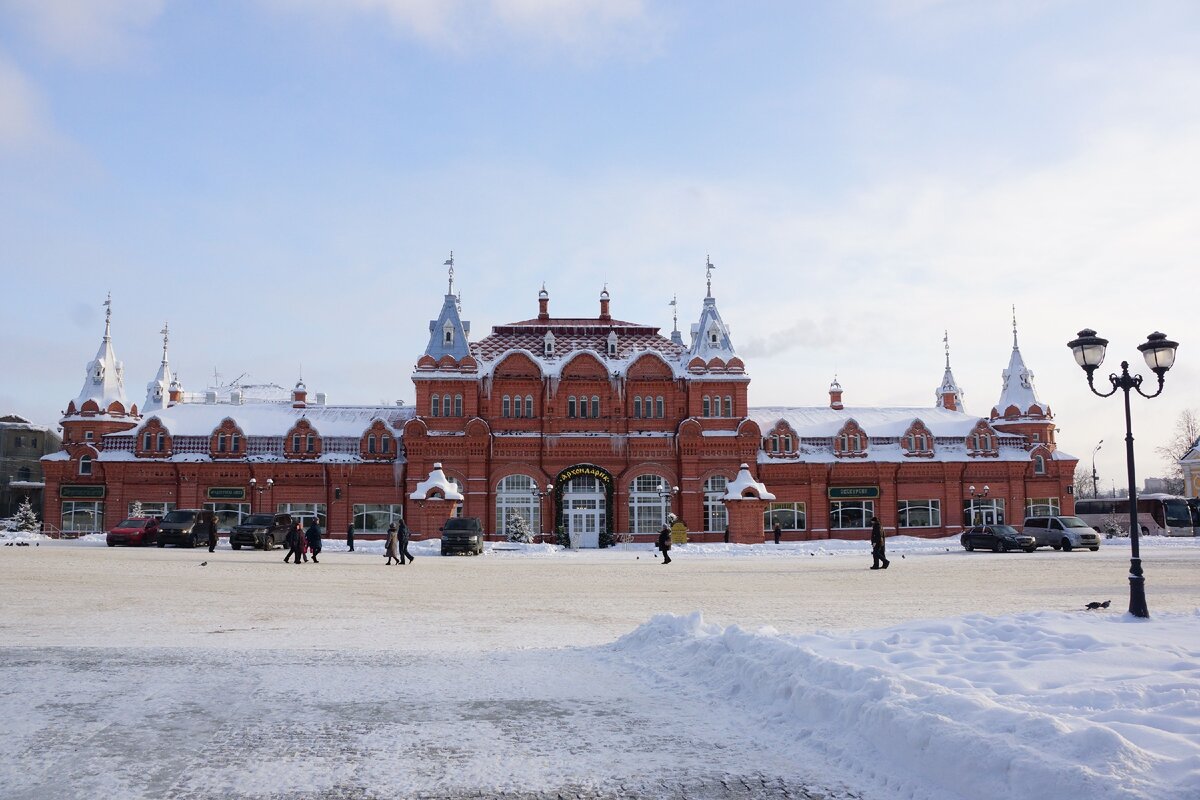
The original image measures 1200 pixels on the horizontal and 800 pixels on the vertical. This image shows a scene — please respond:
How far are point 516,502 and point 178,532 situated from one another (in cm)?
1775

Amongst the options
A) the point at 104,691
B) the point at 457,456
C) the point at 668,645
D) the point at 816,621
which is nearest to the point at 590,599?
the point at 816,621

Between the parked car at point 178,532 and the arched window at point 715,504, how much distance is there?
26800 millimetres

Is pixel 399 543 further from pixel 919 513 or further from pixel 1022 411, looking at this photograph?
pixel 1022 411

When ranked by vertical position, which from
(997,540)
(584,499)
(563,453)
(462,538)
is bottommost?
(997,540)

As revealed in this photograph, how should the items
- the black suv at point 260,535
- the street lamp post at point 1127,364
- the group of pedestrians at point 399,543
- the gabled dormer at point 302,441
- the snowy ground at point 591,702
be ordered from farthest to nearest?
the gabled dormer at point 302,441, the black suv at point 260,535, the group of pedestrians at point 399,543, the street lamp post at point 1127,364, the snowy ground at point 591,702

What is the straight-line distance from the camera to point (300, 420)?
179 ft

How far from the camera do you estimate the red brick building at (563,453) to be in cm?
5200

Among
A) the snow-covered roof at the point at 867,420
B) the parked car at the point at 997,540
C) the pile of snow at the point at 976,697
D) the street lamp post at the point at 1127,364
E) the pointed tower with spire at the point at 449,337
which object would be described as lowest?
the parked car at the point at 997,540

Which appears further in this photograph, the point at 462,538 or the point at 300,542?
the point at 462,538

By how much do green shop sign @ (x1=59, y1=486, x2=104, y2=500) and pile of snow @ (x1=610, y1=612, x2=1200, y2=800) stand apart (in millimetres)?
50745

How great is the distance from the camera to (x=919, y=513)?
56.2m

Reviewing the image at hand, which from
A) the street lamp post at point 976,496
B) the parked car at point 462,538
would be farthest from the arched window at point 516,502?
the street lamp post at point 976,496

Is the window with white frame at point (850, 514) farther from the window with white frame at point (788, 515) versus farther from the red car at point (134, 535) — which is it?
the red car at point (134, 535)

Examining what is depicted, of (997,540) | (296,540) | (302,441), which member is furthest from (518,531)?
(997,540)
